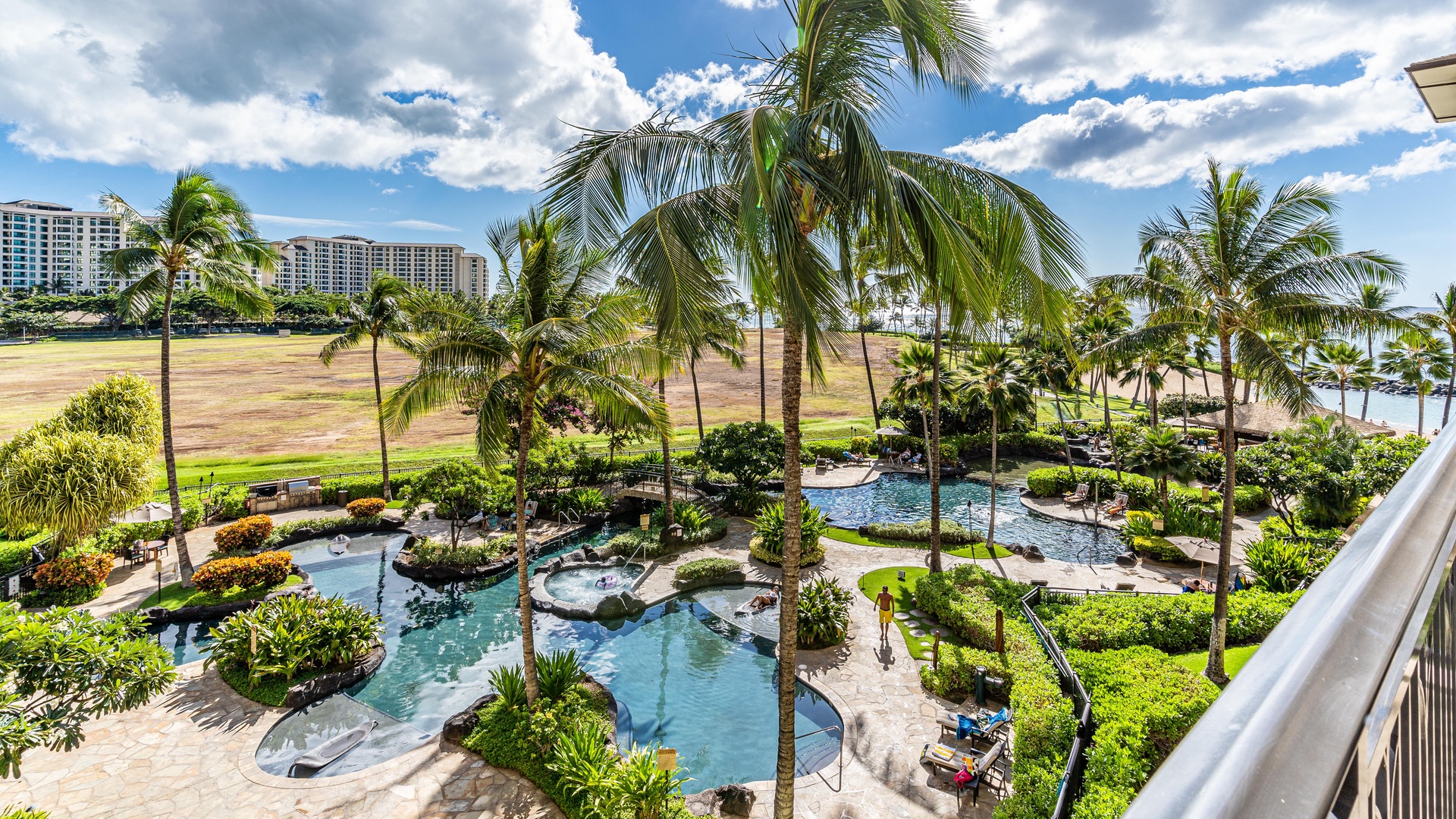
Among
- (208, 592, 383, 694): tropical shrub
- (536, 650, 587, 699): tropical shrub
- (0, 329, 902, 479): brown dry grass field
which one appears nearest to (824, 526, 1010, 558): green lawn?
(0, 329, 902, 479): brown dry grass field

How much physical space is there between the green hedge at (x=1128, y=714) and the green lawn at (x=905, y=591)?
3.22 m

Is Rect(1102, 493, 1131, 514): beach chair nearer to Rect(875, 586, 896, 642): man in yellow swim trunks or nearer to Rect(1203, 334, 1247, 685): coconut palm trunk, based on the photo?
Rect(1203, 334, 1247, 685): coconut palm trunk

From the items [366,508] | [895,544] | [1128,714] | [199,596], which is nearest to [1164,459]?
[895,544]

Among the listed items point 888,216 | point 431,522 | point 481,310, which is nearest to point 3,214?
point 431,522

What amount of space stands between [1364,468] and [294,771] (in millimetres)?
30709

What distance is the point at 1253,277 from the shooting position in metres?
12.3

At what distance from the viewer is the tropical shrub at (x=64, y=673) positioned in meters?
6.74

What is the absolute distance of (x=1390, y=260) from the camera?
11.3 meters

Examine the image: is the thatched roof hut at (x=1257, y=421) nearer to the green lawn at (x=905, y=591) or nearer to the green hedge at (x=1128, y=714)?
the green lawn at (x=905, y=591)

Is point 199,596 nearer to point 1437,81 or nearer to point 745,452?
point 745,452

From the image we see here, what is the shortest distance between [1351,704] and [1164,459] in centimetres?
2650

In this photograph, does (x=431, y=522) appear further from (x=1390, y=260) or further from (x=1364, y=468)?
(x=1364, y=468)

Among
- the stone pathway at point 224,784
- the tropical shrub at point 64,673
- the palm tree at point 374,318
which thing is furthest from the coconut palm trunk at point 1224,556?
the palm tree at point 374,318

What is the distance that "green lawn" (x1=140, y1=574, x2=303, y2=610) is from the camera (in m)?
17.3
